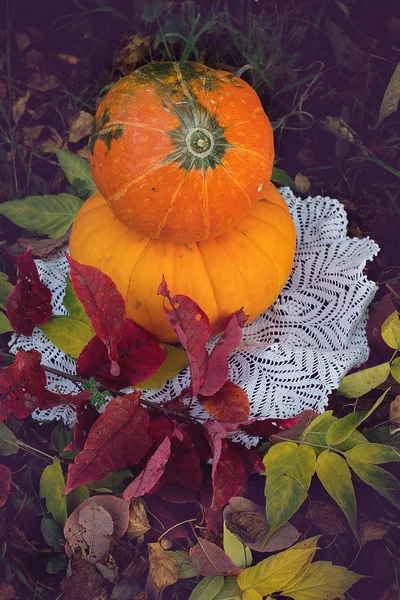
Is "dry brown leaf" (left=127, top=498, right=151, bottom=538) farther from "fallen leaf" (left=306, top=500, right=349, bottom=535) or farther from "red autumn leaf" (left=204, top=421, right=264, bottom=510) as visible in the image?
"fallen leaf" (left=306, top=500, right=349, bottom=535)

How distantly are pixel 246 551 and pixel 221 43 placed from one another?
142 cm

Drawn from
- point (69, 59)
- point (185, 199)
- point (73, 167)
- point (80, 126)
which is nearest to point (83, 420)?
point (185, 199)

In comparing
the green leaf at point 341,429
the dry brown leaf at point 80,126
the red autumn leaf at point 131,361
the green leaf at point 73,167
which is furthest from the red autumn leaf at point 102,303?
the dry brown leaf at point 80,126

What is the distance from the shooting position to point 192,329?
3.75 feet

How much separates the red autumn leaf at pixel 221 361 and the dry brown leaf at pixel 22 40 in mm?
1317

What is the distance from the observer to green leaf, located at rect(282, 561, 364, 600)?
1157mm

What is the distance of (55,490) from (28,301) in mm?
390

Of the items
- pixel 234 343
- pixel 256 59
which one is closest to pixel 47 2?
pixel 256 59

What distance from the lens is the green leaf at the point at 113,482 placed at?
129cm

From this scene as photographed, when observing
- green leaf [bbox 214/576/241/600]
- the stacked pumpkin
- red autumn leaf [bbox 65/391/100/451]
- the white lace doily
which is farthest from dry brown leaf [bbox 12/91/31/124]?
green leaf [bbox 214/576/241/600]

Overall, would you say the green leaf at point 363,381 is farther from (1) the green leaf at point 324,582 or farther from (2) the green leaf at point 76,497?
(2) the green leaf at point 76,497

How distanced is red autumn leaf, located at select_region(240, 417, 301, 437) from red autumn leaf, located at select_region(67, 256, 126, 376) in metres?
0.26

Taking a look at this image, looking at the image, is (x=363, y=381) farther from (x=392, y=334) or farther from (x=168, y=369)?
(x=168, y=369)

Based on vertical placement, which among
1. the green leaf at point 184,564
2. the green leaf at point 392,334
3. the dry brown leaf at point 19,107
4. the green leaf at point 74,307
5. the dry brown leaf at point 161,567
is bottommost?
the dry brown leaf at point 161,567
